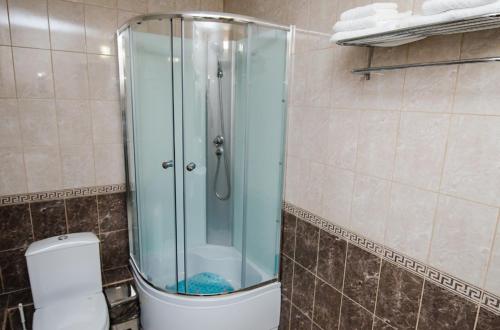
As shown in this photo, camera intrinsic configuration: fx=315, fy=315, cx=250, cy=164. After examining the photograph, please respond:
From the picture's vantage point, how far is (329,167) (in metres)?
1.76

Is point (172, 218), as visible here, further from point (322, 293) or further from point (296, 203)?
point (322, 293)

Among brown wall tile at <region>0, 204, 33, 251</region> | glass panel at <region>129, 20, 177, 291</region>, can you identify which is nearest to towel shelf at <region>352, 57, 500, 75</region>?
glass panel at <region>129, 20, 177, 291</region>

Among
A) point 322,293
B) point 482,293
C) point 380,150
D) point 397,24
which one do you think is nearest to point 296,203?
point 322,293

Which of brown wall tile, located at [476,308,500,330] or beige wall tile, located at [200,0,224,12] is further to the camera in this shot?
beige wall tile, located at [200,0,224,12]

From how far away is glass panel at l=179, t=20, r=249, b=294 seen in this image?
6.36 ft

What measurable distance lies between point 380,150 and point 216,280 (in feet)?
5.07

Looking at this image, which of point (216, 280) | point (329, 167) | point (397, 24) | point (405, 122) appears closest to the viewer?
A: point (397, 24)

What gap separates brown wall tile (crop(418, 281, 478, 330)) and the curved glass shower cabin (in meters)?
1.02

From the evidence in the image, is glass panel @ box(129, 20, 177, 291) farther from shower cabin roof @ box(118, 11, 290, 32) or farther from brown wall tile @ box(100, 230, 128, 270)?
brown wall tile @ box(100, 230, 128, 270)

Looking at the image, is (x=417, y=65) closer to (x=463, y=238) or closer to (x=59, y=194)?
(x=463, y=238)

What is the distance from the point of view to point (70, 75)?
7.09ft

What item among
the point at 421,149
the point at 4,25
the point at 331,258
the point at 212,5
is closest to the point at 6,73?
the point at 4,25

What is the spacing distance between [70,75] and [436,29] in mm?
2170

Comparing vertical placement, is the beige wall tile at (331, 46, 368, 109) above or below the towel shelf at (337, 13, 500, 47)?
below
